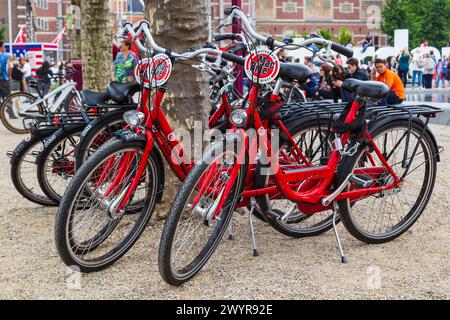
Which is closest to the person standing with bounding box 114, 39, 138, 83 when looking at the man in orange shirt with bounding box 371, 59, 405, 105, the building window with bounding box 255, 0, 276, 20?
the man in orange shirt with bounding box 371, 59, 405, 105

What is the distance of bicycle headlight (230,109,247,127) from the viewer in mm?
4023

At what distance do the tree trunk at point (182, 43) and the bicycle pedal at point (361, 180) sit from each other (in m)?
1.33

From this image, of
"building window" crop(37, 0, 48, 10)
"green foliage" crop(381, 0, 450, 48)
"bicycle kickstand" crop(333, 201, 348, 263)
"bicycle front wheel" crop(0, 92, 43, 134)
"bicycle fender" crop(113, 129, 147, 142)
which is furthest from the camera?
"building window" crop(37, 0, 48, 10)

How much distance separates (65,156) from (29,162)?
0.42 m

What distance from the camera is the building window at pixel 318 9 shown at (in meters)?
72.0

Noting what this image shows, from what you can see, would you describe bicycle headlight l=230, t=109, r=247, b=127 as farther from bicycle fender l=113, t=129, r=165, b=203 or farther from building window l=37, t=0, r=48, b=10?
building window l=37, t=0, r=48, b=10

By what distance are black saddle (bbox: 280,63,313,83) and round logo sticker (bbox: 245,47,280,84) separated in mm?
180

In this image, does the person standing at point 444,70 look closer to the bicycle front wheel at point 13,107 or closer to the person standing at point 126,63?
the bicycle front wheel at point 13,107

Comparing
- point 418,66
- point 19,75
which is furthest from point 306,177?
point 418,66

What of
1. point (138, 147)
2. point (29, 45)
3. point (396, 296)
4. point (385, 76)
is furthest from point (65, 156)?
point (29, 45)

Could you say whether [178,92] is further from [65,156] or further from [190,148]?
[65,156]

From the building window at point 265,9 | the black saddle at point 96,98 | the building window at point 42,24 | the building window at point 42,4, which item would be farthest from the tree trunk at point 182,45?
the building window at point 265,9
